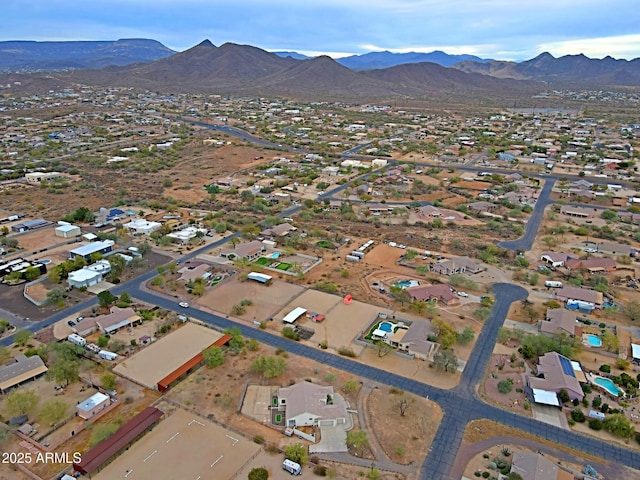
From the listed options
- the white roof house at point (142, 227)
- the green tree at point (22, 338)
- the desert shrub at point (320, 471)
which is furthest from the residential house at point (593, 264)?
the green tree at point (22, 338)

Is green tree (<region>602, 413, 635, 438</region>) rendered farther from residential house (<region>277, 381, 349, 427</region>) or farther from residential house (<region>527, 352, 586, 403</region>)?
residential house (<region>277, 381, 349, 427</region>)

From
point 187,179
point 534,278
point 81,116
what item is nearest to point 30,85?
point 81,116

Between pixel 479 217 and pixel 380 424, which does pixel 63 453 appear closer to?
pixel 380 424

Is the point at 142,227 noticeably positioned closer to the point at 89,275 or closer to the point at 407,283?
the point at 89,275

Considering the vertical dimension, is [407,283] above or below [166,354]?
above

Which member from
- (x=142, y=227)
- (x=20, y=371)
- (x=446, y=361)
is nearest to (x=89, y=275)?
(x=142, y=227)

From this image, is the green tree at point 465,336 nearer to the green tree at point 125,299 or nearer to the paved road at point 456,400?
the paved road at point 456,400
